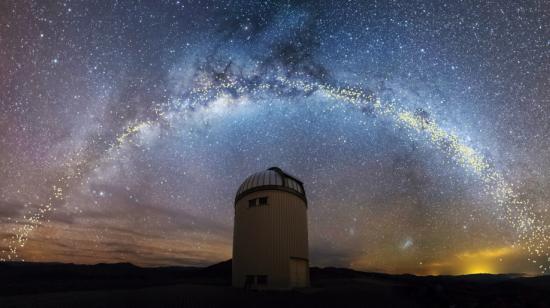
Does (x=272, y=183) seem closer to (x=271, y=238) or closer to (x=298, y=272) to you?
(x=271, y=238)

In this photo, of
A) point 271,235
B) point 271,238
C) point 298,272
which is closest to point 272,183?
point 271,235

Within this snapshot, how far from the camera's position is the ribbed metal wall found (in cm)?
1669

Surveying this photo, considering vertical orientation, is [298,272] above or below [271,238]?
below

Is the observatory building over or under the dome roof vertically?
under

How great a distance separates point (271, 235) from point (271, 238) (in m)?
0.19

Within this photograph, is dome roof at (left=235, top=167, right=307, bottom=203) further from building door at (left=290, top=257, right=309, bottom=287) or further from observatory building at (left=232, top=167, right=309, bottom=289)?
building door at (left=290, top=257, right=309, bottom=287)

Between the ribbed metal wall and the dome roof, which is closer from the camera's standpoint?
the ribbed metal wall

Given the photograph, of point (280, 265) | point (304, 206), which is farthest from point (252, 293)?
point (304, 206)

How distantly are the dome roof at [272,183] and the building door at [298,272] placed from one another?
4.42 m

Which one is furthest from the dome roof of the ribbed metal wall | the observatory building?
the ribbed metal wall

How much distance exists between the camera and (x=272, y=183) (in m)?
18.3

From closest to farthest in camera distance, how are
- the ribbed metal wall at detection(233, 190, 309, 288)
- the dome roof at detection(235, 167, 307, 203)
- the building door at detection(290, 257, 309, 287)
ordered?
the ribbed metal wall at detection(233, 190, 309, 288) → the building door at detection(290, 257, 309, 287) → the dome roof at detection(235, 167, 307, 203)

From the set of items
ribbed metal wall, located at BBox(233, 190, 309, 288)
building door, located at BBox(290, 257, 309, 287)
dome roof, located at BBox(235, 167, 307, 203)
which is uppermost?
dome roof, located at BBox(235, 167, 307, 203)

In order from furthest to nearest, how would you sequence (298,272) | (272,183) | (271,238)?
(272,183) → (298,272) → (271,238)
